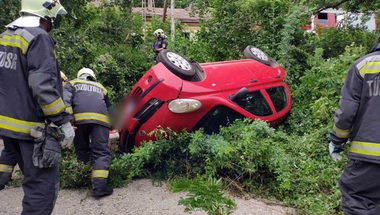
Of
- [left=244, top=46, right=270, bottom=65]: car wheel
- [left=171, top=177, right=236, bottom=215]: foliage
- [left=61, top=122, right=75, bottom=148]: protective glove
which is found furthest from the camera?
[left=244, top=46, right=270, bottom=65]: car wheel

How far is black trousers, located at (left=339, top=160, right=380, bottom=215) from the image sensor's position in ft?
9.31

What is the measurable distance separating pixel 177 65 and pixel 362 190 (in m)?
2.57

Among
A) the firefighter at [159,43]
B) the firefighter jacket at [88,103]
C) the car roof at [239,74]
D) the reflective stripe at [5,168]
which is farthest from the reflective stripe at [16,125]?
the firefighter at [159,43]

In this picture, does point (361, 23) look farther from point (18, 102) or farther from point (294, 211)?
point (18, 102)

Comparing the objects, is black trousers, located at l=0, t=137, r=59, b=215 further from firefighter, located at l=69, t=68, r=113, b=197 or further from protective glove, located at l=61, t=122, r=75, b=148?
firefighter, located at l=69, t=68, r=113, b=197

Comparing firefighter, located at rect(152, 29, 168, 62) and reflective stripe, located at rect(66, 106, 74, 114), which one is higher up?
reflective stripe, located at rect(66, 106, 74, 114)

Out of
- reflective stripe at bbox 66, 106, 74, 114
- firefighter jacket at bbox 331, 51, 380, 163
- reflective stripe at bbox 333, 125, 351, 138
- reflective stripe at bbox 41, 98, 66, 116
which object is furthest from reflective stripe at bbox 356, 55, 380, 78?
reflective stripe at bbox 66, 106, 74, 114

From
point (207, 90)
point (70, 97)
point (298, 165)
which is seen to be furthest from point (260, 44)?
point (70, 97)

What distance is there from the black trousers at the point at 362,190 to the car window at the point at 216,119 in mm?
1980

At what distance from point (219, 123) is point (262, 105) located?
0.73m

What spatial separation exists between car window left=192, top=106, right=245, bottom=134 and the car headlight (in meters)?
0.25

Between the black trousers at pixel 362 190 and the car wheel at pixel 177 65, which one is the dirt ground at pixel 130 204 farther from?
the car wheel at pixel 177 65

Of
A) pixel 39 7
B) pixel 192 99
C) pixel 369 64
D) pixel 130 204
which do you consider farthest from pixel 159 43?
pixel 369 64

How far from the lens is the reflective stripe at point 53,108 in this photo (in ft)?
9.34
